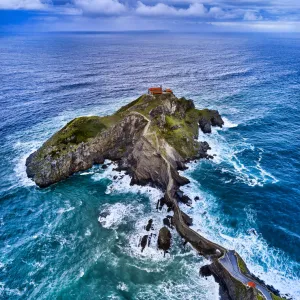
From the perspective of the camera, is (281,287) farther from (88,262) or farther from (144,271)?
(88,262)

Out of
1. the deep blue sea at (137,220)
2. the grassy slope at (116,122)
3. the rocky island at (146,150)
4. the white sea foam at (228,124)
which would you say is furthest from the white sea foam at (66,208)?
the white sea foam at (228,124)

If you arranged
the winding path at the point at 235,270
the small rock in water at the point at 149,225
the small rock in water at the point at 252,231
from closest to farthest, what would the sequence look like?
the winding path at the point at 235,270 < the small rock in water at the point at 252,231 < the small rock in water at the point at 149,225

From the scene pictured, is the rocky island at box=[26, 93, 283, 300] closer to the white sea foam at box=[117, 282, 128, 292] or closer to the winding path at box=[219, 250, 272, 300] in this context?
the winding path at box=[219, 250, 272, 300]

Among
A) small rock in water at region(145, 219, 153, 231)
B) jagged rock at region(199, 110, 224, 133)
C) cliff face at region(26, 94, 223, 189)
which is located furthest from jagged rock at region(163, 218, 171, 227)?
jagged rock at region(199, 110, 224, 133)

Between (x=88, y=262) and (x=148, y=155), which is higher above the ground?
(x=148, y=155)

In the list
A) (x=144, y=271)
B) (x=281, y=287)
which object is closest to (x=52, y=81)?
(x=144, y=271)

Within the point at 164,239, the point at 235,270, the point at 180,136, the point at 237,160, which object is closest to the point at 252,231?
the point at 235,270

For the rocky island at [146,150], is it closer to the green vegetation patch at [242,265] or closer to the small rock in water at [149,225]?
the small rock in water at [149,225]

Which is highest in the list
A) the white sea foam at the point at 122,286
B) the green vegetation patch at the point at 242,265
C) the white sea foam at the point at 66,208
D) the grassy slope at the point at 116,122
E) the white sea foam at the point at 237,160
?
the grassy slope at the point at 116,122
